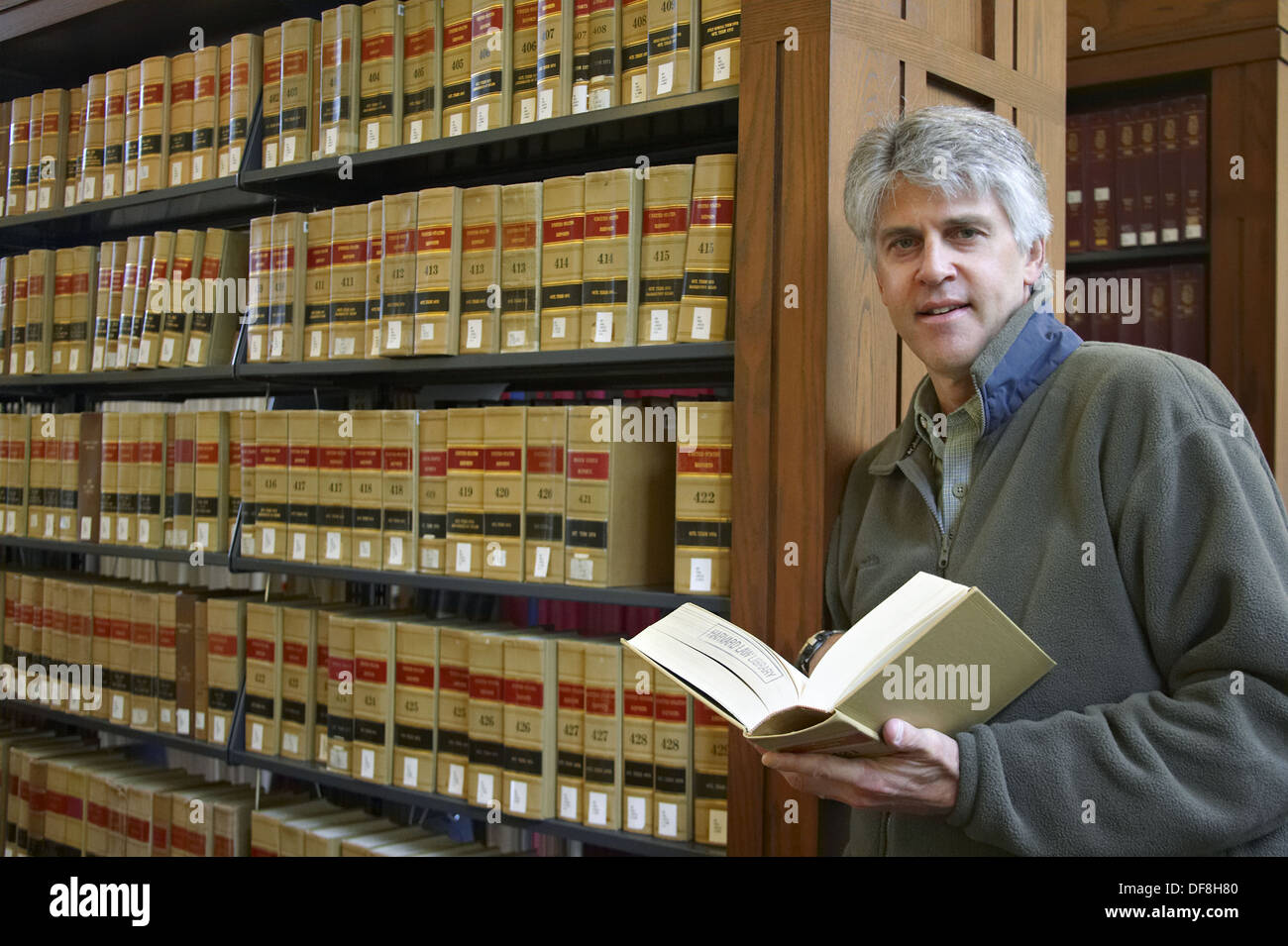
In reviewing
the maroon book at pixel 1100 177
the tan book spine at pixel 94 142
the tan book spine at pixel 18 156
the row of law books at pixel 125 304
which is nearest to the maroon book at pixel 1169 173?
the maroon book at pixel 1100 177

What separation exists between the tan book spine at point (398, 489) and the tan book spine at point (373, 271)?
0.17 metres

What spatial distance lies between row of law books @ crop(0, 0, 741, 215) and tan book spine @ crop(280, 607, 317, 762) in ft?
3.30

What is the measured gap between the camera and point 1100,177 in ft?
9.62

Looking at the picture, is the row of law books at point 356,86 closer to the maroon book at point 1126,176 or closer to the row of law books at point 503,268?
the row of law books at point 503,268

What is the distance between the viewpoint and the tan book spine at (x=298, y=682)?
237cm

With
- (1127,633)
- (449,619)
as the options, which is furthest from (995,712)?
(449,619)

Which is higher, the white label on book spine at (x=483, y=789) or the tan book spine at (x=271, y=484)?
A: the tan book spine at (x=271, y=484)

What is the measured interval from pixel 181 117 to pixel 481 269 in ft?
3.59

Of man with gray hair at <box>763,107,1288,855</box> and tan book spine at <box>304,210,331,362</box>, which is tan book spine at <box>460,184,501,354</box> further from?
man with gray hair at <box>763,107,1288,855</box>

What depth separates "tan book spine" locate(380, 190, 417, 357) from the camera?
7.25ft

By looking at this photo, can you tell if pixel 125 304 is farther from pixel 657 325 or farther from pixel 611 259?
pixel 657 325

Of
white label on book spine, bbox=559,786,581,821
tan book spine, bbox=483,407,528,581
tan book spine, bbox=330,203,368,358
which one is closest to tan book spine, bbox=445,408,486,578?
tan book spine, bbox=483,407,528,581

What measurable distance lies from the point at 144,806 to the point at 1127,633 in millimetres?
2283

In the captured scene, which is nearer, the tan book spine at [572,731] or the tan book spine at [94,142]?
the tan book spine at [572,731]
